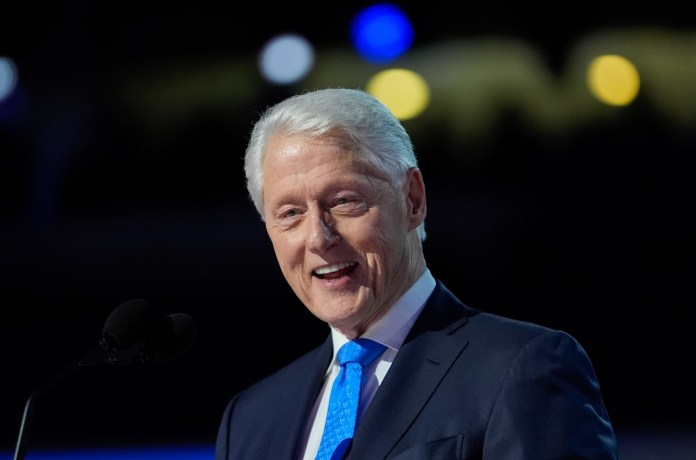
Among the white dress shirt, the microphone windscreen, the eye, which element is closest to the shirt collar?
the white dress shirt

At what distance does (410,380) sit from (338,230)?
1.09 feet

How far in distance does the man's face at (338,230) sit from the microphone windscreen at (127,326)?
1.05ft

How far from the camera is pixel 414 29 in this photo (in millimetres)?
4301

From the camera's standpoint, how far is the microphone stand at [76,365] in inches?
71.8

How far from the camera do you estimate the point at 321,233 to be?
2059 millimetres

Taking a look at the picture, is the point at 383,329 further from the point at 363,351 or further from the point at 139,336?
the point at 139,336

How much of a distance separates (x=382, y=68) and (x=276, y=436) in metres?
2.44

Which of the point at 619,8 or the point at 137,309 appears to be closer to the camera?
the point at 137,309

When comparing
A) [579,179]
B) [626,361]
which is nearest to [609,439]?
[626,361]

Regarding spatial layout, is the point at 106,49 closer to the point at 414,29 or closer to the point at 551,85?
the point at 414,29

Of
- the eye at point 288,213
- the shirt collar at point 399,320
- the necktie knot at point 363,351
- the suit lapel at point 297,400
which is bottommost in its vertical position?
the suit lapel at point 297,400

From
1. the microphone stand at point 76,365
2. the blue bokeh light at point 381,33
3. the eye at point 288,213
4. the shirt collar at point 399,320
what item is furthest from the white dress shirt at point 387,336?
the blue bokeh light at point 381,33

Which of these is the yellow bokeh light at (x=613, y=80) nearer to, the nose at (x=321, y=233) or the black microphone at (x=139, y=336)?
→ the nose at (x=321, y=233)

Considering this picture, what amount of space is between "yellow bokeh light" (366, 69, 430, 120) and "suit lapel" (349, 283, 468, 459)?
7.72 ft
